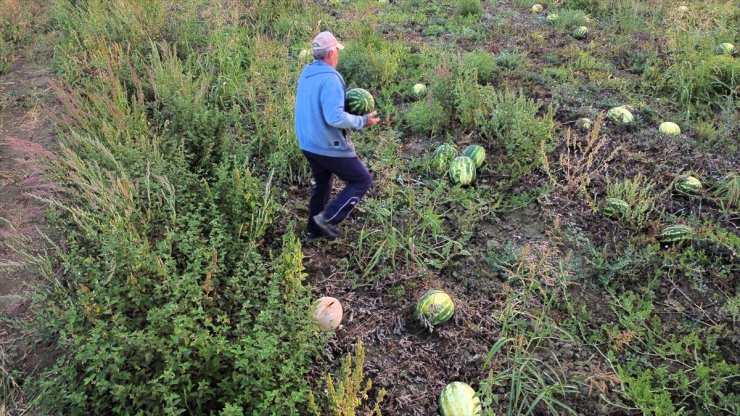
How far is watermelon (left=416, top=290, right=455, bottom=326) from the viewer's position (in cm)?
335

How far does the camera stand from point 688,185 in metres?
4.34

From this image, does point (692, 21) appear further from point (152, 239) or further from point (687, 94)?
point (152, 239)

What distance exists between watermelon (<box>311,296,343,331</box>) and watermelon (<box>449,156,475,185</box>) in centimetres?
187

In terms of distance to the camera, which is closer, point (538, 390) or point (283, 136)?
point (538, 390)

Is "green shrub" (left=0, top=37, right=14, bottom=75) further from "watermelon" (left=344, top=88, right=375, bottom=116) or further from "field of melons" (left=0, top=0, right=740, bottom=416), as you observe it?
"watermelon" (left=344, top=88, right=375, bottom=116)

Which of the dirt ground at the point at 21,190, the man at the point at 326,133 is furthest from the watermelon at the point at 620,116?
the dirt ground at the point at 21,190

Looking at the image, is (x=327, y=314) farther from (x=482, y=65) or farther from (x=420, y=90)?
(x=482, y=65)

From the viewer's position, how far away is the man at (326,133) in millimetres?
3512

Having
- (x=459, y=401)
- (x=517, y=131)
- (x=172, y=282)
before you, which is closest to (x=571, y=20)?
(x=517, y=131)

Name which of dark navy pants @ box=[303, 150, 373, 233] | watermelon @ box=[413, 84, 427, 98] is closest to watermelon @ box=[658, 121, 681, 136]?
watermelon @ box=[413, 84, 427, 98]

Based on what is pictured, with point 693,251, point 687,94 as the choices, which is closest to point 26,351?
point 693,251

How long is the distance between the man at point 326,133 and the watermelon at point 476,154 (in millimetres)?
1342

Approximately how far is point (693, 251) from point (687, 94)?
2653 mm

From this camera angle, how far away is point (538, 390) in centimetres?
295
